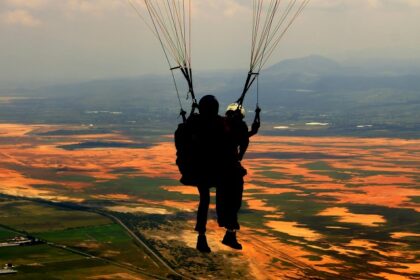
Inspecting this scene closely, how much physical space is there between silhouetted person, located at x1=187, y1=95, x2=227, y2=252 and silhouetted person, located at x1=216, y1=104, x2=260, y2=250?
0.76ft

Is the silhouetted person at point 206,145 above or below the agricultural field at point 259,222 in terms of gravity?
above

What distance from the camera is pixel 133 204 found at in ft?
490

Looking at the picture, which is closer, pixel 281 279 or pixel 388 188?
pixel 281 279

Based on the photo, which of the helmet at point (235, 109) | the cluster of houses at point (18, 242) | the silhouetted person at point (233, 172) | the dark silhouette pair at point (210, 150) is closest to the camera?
the dark silhouette pair at point (210, 150)

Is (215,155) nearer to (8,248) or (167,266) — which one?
(167,266)

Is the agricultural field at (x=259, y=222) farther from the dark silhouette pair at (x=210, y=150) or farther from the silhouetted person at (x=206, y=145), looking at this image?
the silhouetted person at (x=206, y=145)

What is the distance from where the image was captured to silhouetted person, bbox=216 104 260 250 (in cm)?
1834

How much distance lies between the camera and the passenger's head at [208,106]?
1794cm

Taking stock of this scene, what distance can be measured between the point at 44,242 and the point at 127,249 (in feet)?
43.0

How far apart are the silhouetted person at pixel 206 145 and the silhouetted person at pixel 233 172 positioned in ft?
0.76

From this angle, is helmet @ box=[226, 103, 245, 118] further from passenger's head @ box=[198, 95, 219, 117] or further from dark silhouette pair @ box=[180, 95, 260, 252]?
passenger's head @ box=[198, 95, 219, 117]

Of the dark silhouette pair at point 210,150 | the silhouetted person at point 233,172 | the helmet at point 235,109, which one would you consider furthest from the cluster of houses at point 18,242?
the helmet at point 235,109

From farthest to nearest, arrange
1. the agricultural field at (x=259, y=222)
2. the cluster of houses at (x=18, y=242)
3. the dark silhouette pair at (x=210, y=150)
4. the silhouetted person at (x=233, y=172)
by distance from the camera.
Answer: the cluster of houses at (x=18, y=242), the agricultural field at (x=259, y=222), the silhouetted person at (x=233, y=172), the dark silhouette pair at (x=210, y=150)

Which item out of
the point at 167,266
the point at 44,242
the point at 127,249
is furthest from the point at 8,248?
the point at 167,266
